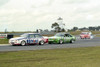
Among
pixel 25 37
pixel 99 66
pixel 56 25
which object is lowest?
pixel 99 66

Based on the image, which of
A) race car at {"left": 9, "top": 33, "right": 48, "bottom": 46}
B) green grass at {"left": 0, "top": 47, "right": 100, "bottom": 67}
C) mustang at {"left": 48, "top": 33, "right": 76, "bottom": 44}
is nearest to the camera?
green grass at {"left": 0, "top": 47, "right": 100, "bottom": 67}

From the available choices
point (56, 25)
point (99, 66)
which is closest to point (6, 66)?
point (99, 66)

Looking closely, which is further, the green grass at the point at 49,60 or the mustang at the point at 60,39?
the mustang at the point at 60,39

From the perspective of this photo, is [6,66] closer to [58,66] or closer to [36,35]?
[58,66]

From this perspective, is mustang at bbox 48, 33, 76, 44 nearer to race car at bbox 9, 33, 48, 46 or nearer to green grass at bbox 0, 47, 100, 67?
race car at bbox 9, 33, 48, 46

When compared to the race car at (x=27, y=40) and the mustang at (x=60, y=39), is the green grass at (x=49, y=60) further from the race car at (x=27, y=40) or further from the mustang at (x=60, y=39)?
the mustang at (x=60, y=39)

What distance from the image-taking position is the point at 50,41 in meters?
28.4

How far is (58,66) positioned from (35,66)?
977mm

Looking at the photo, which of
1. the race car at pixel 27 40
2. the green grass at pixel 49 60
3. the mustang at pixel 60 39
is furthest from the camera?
the mustang at pixel 60 39

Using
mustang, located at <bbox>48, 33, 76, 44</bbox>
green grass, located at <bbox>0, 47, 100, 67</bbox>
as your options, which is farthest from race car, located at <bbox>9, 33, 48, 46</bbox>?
green grass, located at <bbox>0, 47, 100, 67</bbox>

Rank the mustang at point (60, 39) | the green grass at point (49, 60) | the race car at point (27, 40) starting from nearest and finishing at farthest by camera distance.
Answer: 1. the green grass at point (49, 60)
2. the race car at point (27, 40)
3. the mustang at point (60, 39)

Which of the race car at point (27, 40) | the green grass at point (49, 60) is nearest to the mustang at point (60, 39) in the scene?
the race car at point (27, 40)

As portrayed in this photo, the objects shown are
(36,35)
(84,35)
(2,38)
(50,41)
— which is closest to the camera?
(36,35)

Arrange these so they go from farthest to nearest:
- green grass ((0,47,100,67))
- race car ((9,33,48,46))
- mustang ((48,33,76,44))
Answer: mustang ((48,33,76,44)), race car ((9,33,48,46)), green grass ((0,47,100,67))
